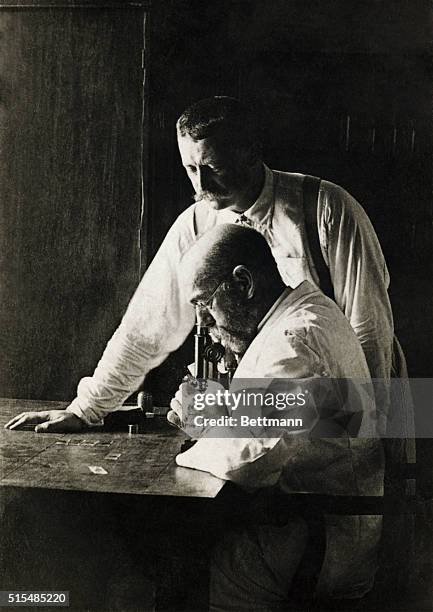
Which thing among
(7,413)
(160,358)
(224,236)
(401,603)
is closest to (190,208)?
(224,236)

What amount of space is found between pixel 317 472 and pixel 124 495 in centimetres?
62

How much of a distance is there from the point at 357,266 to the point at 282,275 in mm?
247

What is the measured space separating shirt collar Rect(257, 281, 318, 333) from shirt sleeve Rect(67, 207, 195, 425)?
0.25 metres

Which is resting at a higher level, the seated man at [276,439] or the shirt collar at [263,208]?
the shirt collar at [263,208]

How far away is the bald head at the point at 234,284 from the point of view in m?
2.81

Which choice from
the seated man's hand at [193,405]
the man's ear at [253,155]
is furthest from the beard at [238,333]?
the man's ear at [253,155]

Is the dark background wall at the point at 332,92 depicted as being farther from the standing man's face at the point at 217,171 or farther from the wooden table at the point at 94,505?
the wooden table at the point at 94,505

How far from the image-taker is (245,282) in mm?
2820

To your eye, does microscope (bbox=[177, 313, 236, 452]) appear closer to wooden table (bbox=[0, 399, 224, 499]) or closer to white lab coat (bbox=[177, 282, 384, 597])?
white lab coat (bbox=[177, 282, 384, 597])

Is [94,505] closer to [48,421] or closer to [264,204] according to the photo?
[48,421]

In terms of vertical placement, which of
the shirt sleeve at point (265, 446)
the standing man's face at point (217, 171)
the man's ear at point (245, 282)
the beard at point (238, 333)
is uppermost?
the standing man's face at point (217, 171)

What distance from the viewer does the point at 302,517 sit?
9.11ft

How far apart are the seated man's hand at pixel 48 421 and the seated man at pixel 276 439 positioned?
0.37m

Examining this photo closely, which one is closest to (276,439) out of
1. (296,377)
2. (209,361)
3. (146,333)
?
(296,377)
